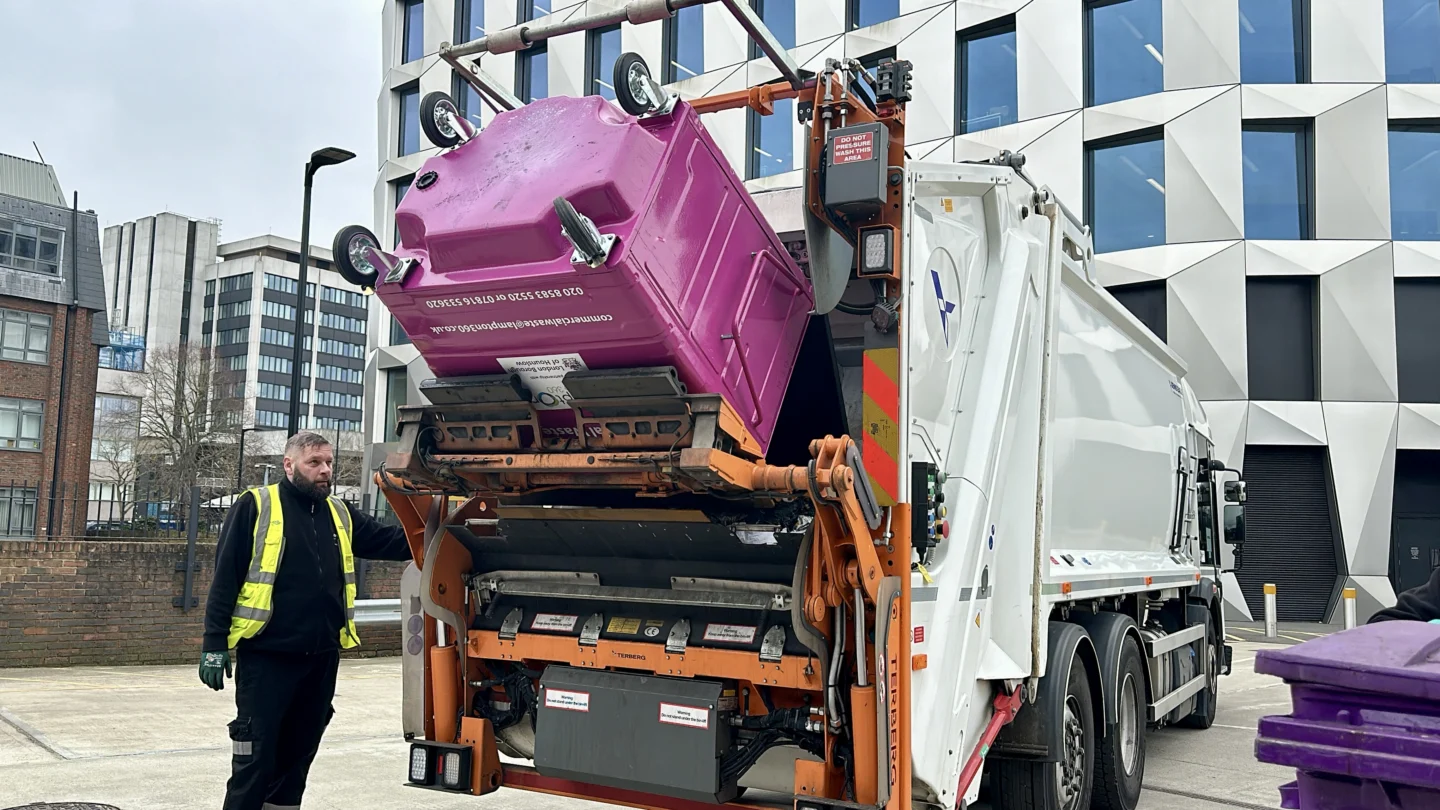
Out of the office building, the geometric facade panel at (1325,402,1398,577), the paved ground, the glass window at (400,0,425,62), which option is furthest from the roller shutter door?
the glass window at (400,0,425,62)

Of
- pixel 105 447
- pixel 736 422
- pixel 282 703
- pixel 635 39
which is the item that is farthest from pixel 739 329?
pixel 105 447

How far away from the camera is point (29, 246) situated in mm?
37656

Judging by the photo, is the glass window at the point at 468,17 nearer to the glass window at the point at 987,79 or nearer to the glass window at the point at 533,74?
the glass window at the point at 533,74

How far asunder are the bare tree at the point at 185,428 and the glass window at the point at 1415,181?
3523 centimetres

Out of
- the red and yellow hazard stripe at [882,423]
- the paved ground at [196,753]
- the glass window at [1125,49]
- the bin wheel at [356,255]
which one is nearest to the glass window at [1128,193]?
the glass window at [1125,49]

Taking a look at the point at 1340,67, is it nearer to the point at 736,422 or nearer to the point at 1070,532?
the point at 1070,532

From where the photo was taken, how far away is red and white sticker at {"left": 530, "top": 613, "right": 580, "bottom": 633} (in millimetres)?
4598

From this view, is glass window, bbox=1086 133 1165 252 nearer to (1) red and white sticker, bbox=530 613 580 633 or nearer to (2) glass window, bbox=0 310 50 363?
(1) red and white sticker, bbox=530 613 580 633

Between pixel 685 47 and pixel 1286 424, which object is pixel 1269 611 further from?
pixel 685 47

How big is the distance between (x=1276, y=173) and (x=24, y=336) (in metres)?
36.2

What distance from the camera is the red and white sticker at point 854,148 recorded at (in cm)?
395

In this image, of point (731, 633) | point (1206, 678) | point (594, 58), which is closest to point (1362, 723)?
point (731, 633)

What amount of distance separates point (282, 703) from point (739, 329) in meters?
2.38

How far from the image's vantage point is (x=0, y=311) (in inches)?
1421
